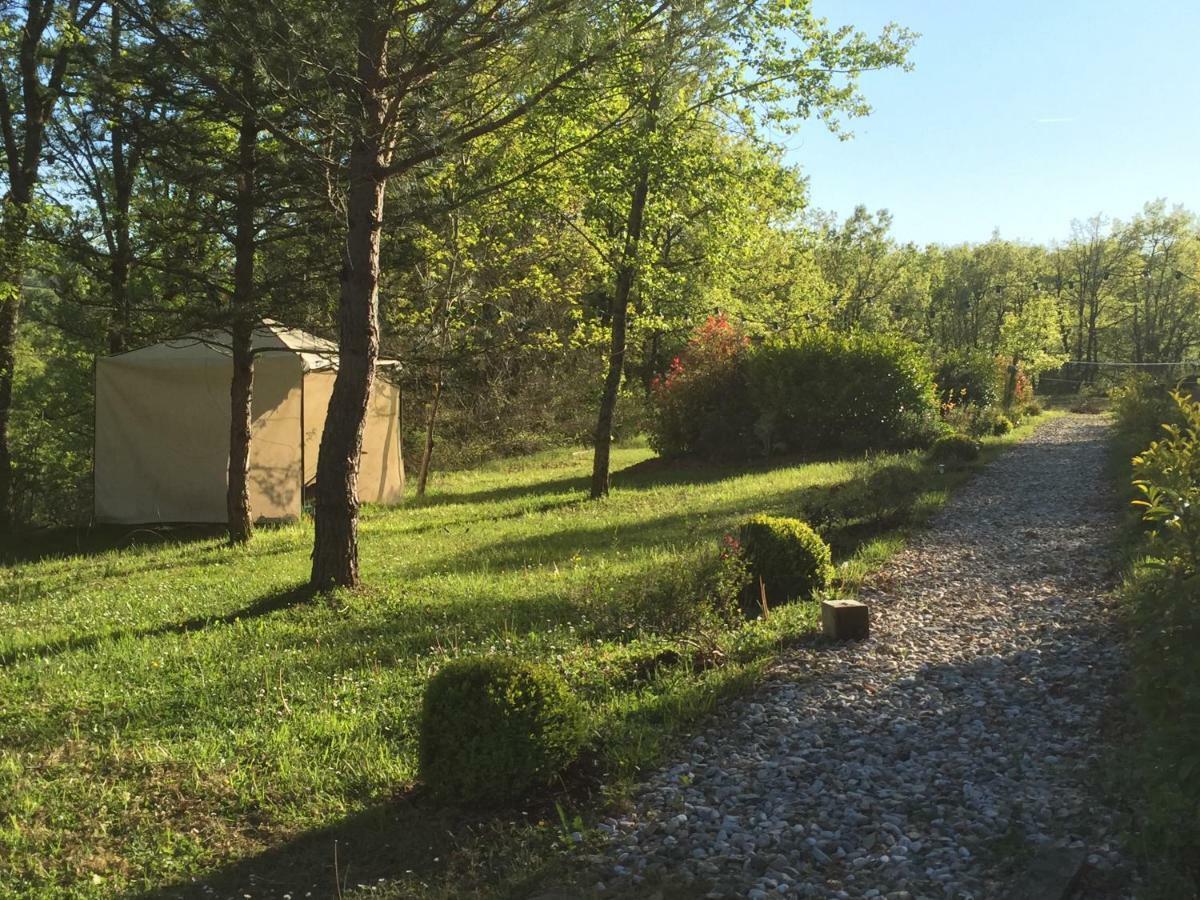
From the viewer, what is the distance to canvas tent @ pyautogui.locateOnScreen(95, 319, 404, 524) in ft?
40.0

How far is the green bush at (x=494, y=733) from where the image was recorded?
3314mm

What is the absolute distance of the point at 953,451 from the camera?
47.4ft

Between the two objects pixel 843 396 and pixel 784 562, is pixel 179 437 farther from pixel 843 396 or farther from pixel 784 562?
pixel 843 396

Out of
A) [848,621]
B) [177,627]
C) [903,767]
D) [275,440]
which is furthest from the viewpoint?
[275,440]

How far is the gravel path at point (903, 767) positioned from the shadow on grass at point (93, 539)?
916cm

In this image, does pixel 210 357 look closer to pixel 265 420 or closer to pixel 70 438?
pixel 265 420

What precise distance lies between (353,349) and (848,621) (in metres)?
4.18

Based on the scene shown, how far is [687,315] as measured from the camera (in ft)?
64.3

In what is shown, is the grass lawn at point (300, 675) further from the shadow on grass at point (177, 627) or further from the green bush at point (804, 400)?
the green bush at point (804, 400)

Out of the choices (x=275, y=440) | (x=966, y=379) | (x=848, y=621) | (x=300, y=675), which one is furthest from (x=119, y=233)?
(x=966, y=379)

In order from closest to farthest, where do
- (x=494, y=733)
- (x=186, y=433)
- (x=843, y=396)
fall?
(x=494, y=733), (x=186, y=433), (x=843, y=396)

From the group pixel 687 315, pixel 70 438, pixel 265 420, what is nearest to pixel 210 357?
pixel 265 420

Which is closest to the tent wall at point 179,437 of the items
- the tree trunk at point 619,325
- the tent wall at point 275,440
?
the tent wall at point 275,440

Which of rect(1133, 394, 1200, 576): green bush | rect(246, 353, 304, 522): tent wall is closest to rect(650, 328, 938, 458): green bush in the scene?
rect(246, 353, 304, 522): tent wall
